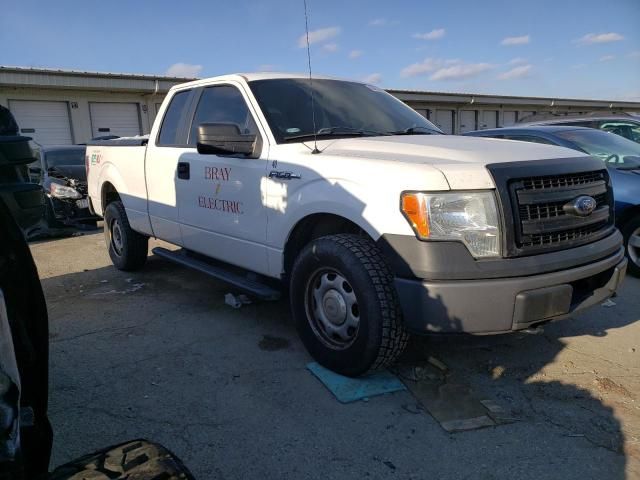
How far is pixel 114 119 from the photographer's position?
20.6 m

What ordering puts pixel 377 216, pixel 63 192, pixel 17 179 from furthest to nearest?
pixel 63 192, pixel 377 216, pixel 17 179

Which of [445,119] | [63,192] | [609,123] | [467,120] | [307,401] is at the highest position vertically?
[445,119]

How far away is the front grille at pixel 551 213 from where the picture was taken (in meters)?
2.77

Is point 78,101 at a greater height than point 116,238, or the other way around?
point 78,101

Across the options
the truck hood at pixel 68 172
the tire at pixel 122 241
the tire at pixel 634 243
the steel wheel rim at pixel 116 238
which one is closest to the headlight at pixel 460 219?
the tire at pixel 634 243

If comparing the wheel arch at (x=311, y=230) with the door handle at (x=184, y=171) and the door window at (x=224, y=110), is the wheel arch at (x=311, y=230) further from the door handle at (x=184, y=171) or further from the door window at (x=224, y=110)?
the door handle at (x=184, y=171)

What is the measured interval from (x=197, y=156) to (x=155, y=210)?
105 cm

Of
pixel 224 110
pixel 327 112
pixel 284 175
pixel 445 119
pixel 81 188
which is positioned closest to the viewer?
pixel 284 175

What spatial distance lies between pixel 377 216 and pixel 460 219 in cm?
45

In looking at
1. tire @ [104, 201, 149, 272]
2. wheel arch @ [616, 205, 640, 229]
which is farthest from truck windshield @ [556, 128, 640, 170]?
tire @ [104, 201, 149, 272]

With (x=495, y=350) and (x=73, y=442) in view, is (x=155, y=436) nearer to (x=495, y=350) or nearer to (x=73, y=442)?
(x=73, y=442)

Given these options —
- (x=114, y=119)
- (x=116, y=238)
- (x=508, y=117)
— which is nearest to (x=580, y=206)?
(x=116, y=238)

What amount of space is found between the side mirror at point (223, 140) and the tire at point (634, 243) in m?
4.09

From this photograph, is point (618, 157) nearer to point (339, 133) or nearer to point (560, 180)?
point (560, 180)
